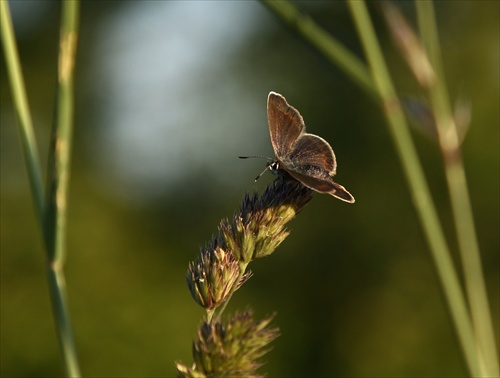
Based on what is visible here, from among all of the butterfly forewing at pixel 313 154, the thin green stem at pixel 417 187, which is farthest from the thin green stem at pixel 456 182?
the butterfly forewing at pixel 313 154

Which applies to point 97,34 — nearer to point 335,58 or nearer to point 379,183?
point 379,183

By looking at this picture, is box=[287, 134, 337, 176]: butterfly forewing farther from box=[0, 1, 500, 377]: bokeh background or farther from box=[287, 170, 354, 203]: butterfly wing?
box=[0, 1, 500, 377]: bokeh background

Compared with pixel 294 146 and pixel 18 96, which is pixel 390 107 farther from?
pixel 18 96

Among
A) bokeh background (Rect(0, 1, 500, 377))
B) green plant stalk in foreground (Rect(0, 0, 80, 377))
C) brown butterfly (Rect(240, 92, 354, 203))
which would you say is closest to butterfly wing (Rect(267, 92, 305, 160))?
brown butterfly (Rect(240, 92, 354, 203))

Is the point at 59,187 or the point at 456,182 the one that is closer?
the point at 59,187

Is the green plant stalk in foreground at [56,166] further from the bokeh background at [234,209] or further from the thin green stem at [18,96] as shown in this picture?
the bokeh background at [234,209]

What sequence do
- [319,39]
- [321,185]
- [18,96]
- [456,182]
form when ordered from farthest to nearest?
[456,182] → [319,39] → [18,96] → [321,185]

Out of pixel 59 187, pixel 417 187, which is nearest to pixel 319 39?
pixel 417 187
